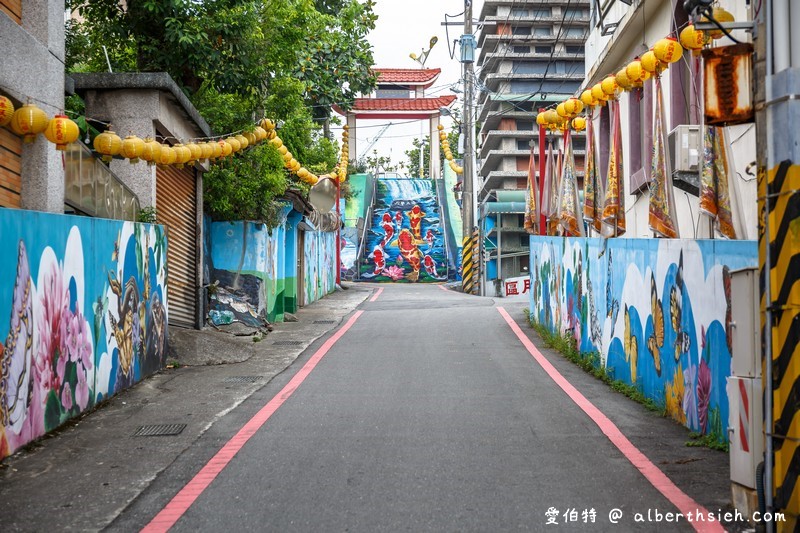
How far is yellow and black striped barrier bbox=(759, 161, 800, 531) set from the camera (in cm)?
466

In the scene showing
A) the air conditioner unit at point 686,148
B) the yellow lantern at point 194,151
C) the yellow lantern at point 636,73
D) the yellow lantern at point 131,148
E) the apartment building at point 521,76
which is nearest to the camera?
the air conditioner unit at point 686,148

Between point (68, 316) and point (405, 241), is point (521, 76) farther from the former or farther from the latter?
point (68, 316)

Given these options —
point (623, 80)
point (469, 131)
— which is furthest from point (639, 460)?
point (469, 131)

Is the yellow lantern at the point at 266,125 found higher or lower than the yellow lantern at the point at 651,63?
higher

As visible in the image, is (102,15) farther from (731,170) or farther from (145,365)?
(731,170)

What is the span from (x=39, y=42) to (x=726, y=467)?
8.26 meters

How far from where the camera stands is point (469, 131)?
35031 millimetres

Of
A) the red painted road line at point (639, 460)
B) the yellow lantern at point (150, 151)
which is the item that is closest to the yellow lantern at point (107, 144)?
the yellow lantern at point (150, 151)

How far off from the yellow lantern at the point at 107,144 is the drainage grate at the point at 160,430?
12.9 ft

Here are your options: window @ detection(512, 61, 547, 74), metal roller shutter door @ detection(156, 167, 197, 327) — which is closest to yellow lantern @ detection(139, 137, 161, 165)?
metal roller shutter door @ detection(156, 167, 197, 327)

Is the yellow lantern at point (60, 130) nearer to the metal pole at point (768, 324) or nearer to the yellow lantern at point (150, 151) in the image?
the yellow lantern at point (150, 151)

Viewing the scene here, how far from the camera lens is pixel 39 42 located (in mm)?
10008

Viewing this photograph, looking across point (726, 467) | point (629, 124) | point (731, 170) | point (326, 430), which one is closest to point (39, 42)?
point (326, 430)

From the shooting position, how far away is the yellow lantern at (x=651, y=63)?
10617 mm
